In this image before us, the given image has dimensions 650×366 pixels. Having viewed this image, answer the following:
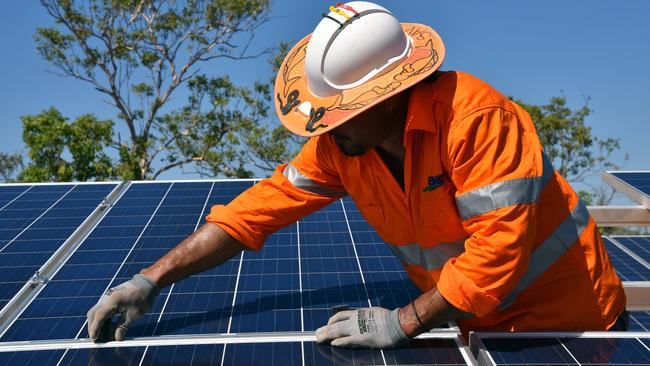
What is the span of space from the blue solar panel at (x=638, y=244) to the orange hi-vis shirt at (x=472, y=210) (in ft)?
13.9

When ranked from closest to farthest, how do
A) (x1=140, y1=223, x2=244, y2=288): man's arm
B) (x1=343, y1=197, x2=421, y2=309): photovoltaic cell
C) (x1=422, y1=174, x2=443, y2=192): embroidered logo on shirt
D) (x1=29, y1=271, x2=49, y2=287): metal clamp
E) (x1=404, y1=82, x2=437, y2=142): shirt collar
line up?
(x1=404, y1=82, x2=437, y2=142): shirt collar < (x1=422, y1=174, x2=443, y2=192): embroidered logo on shirt < (x1=140, y1=223, x2=244, y2=288): man's arm < (x1=343, y1=197, x2=421, y2=309): photovoltaic cell < (x1=29, y1=271, x2=49, y2=287): metal clamp

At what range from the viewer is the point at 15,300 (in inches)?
147

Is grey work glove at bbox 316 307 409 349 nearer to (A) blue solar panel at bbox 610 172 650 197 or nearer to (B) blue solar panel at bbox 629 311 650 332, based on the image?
(B) blue solar panel at bbox 629 311 650 332

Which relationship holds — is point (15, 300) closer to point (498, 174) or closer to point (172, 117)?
point (498, 174)

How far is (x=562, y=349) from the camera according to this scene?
9.44 feet

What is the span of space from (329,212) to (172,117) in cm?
1821

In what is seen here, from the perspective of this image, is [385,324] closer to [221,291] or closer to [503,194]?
[503,194]

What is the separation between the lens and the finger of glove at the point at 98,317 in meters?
A: 3.25

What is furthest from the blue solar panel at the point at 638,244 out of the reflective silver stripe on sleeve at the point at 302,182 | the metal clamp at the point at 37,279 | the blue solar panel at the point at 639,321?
the metal clamp at the point at 37,279

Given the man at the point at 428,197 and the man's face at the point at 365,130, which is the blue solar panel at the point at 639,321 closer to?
the man at the point at 428,197

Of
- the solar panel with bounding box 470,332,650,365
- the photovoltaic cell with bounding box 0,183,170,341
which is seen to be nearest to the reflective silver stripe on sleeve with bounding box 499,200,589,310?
the solar panel with bounding box 470,332,650,365

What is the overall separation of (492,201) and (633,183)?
510cm

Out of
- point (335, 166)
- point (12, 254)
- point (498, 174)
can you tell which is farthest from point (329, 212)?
point (498, 174)

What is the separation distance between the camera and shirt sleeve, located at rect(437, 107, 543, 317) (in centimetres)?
262
